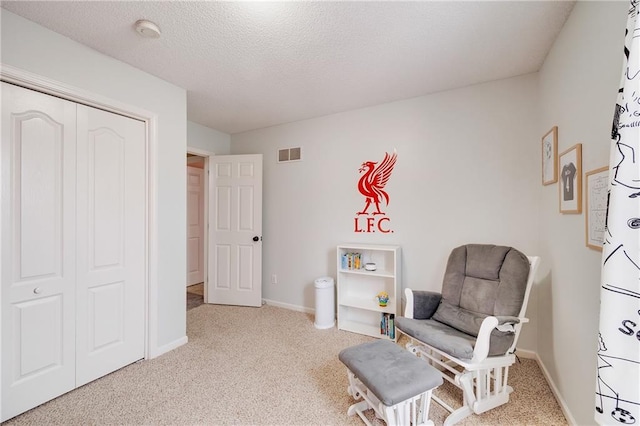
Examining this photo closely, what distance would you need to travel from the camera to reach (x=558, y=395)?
180 centimetres

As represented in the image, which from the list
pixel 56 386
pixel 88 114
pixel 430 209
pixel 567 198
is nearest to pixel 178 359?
pixel 56 386

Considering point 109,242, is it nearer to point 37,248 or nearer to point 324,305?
point 37,248

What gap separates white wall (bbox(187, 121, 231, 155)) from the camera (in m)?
3.62

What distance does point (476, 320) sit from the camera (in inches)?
76.9

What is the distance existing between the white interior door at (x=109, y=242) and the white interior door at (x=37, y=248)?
0.21ft

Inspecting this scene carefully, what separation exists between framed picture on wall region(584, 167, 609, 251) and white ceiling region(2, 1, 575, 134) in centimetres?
104

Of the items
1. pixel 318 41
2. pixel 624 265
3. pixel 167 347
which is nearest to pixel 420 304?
pixel 624 265

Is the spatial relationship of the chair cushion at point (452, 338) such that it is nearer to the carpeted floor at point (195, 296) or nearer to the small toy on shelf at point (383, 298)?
the small toy on shelf at point (383, 298)

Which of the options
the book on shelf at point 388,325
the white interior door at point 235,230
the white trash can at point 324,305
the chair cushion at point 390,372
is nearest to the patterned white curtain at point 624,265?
the chair cushion at point 390,372

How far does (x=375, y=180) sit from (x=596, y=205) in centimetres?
192

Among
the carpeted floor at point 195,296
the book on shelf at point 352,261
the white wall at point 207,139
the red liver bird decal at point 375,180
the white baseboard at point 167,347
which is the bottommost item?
the carpeted floor at point 195,296

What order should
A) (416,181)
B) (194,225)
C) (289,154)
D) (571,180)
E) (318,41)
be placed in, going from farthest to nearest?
(194,225), (289,154), (416,181), (318,41), (571,180)

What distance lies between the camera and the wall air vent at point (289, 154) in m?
3.61

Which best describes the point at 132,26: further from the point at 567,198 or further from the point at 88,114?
the point at 567,198
